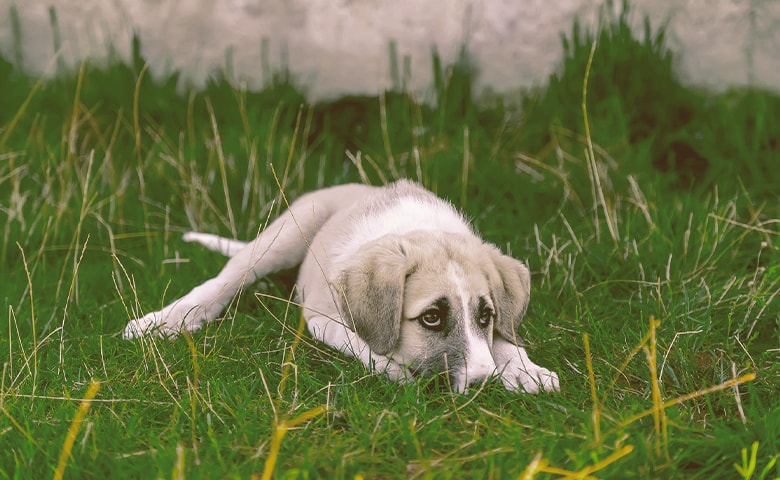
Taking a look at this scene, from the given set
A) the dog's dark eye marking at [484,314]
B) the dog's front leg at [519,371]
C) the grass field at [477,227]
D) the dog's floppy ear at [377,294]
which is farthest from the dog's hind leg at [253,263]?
the dog's front leg at [519,371]

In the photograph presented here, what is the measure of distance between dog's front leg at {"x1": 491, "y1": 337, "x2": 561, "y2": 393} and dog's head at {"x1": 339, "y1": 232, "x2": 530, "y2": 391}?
0.17ft

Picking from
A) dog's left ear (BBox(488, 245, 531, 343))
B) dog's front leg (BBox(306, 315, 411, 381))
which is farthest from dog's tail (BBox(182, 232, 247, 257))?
dog's left ear (BBox(488, 245, 531, 343))

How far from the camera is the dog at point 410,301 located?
Answer: 3248 mm

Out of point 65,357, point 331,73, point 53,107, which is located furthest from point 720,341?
point 53,107

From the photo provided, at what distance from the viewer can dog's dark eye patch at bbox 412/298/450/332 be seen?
10.7ft

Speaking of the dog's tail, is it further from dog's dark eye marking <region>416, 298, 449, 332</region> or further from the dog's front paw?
the dog's front paw

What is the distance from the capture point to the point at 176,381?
10.9ft

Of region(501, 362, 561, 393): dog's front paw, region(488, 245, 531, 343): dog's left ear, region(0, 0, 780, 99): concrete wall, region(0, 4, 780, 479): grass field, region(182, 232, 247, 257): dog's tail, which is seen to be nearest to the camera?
region(0, 4, 780, 479): grass field

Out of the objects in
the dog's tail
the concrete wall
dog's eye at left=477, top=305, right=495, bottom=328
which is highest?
the concrete wall

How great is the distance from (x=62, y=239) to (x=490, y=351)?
2.89 meters

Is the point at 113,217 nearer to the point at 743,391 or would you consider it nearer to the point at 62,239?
the point at 62,239

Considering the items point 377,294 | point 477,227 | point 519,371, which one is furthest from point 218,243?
point 519,371

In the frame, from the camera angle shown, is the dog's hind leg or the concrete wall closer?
the dog's hind leg

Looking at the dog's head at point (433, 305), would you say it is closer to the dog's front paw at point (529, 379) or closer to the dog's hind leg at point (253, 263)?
the dog's front paw at point (529, 379)
